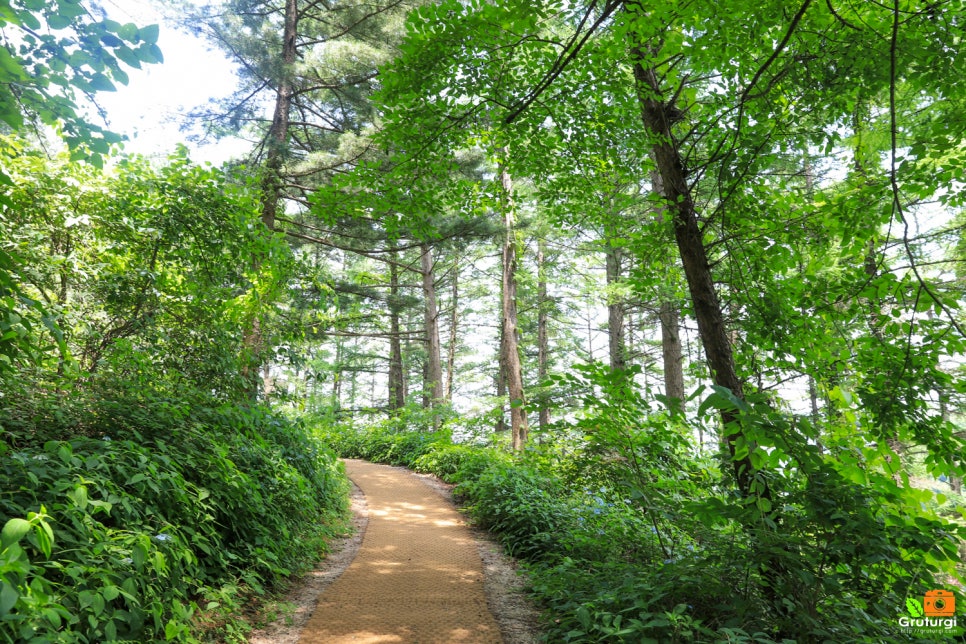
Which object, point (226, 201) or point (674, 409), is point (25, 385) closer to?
point (226, 201)

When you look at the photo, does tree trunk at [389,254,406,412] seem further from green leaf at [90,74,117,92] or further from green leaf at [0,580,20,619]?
green leaf at [0,580,20,619]

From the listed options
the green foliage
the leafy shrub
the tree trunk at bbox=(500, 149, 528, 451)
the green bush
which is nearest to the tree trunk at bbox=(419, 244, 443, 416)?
the leafy shrub

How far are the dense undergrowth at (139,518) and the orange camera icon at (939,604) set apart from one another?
13.7 feet

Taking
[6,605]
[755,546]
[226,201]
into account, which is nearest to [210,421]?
[226,201]

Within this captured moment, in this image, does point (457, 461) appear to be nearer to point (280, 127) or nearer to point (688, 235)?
point (280, 127)

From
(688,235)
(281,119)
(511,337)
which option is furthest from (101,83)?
(511,337)

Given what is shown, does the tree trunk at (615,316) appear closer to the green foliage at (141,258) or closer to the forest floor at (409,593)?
the forest floor at (409,593)

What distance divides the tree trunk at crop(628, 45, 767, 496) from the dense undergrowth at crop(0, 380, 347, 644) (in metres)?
3.81

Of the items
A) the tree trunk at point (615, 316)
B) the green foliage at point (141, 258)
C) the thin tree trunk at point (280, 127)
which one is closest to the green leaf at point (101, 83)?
the green foliage at point (141, 258)

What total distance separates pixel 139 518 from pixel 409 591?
236cm

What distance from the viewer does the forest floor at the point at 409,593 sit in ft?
12.4

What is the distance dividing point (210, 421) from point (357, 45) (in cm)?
777

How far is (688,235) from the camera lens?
3988 mm

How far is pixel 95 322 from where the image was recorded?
5.10m
